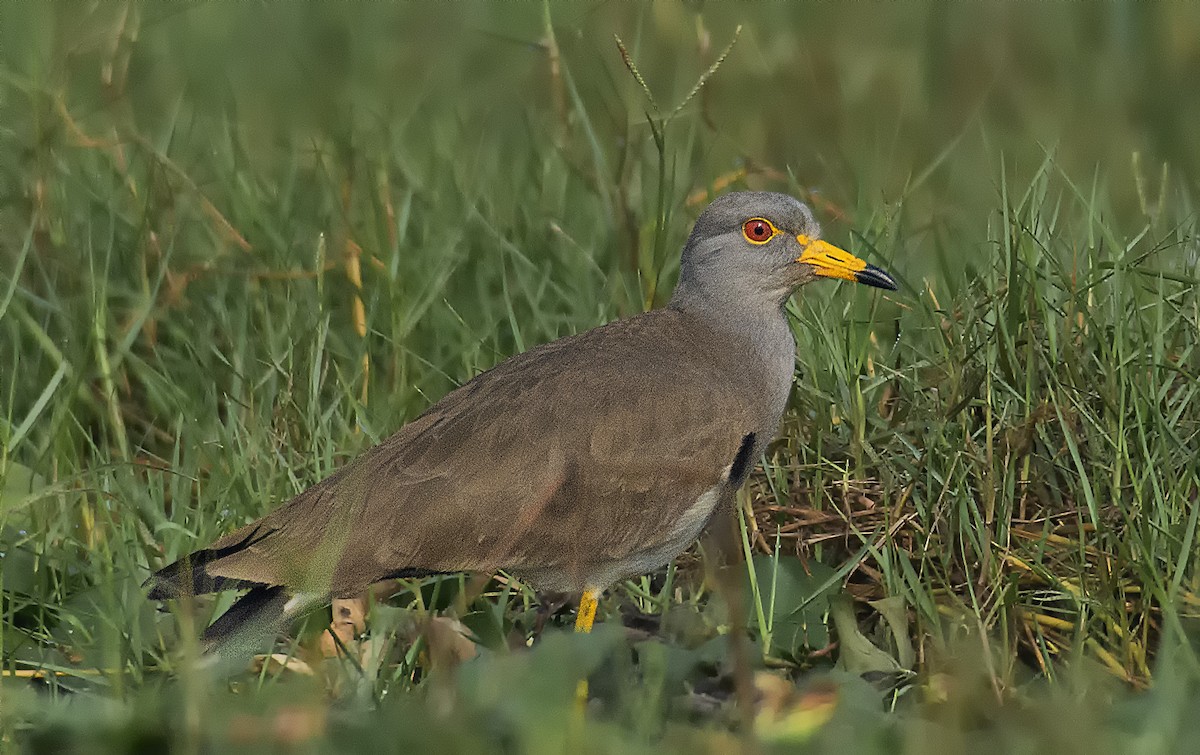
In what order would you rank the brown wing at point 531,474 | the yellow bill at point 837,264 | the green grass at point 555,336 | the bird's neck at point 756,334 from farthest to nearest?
the yellow bill at point 837,264
the bird's neck at point 756,334
the brown wing at point 531,474
the green grass at point 555,336

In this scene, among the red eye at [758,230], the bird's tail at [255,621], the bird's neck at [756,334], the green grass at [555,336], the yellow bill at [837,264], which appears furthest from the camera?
the red eye at [758,230]

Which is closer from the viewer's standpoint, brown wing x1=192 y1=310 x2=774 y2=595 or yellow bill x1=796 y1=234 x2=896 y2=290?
brown wing x1=192 y1=310 x2=774 y2=595

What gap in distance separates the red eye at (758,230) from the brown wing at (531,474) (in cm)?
55

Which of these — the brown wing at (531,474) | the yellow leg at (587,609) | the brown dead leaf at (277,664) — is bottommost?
the yellow leg at (587,609)

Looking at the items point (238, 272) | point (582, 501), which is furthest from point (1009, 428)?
point (238, 272)

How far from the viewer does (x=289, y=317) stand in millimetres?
5258

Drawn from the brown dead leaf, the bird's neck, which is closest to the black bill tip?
the bird's neck

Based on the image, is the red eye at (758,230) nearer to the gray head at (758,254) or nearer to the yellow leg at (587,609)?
the gray head at (758,254)

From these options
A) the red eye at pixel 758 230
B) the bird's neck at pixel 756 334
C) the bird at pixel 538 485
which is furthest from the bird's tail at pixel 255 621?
the red eye at pixel 758 230

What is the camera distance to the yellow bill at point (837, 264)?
15.6 feet

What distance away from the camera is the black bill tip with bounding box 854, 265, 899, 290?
15.4 ft

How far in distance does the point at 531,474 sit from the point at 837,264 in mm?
1109

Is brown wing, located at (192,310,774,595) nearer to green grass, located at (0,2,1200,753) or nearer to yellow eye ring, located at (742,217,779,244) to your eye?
green grass, located at (0,2,1200,753)

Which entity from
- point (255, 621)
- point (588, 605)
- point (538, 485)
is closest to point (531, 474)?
point (538, 485)
